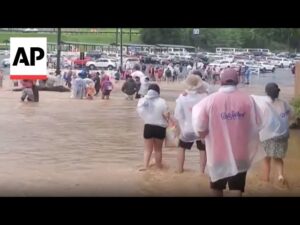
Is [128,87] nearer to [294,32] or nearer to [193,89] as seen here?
[193,89]

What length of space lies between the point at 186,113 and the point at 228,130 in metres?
0.86

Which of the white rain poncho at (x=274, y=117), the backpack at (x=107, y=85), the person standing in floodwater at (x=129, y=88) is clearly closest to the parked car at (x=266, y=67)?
the white rain poncho at (x=274, y=117)

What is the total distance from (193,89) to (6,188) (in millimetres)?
2037

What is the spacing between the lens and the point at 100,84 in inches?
311

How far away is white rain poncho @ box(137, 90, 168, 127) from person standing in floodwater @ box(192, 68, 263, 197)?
2.44 ft

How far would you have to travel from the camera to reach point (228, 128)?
21.6 feet

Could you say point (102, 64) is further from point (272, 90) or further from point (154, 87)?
point (272, 90)

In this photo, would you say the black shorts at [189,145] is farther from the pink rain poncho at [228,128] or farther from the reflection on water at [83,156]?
the pink rain poncho at [228,128]

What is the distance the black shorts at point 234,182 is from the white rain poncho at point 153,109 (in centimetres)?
102

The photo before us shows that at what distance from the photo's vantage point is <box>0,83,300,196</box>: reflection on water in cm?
724

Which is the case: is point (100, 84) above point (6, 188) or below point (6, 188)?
above

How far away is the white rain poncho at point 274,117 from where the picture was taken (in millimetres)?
7383

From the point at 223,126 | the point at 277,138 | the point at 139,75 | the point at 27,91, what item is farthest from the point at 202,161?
the point at 27,91
